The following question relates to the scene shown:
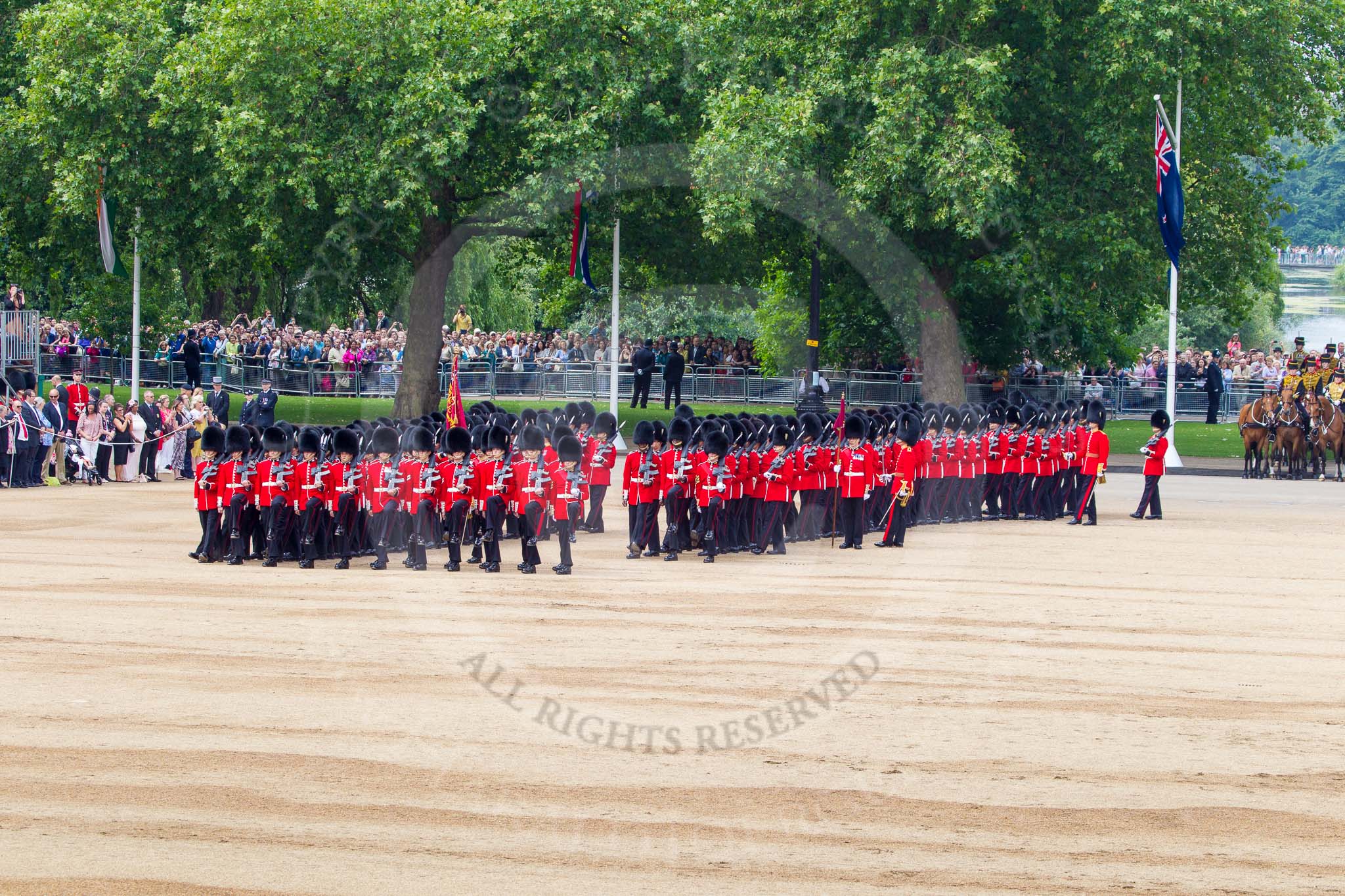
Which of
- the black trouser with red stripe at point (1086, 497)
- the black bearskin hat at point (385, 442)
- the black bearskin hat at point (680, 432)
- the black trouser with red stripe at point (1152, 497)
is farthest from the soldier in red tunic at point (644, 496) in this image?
the black trouser with red stripe at point (1152, 497)

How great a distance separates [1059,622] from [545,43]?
2032 centimetres

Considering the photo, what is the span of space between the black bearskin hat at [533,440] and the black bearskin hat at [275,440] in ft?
8.00

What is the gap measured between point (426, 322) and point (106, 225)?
6.41 metres

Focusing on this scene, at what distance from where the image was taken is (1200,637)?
1315 centimetres

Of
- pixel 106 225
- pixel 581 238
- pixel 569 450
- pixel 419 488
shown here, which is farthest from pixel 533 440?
pixel 106 225

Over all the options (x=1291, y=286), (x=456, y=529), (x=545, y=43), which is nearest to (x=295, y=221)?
(x=545, y=43)

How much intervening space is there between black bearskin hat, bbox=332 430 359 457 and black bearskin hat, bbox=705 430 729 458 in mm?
3696

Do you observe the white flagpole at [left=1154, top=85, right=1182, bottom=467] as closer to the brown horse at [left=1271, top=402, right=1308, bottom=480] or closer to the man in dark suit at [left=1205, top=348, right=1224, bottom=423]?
the brown horse at [left=1271, top=402, right=1308, bottom=480]

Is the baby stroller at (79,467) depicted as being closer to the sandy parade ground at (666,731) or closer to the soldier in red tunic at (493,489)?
the sandy parade ground at (666,731)

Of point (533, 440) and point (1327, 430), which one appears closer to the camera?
point (533, 440)

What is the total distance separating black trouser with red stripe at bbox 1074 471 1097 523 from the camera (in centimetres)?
2189

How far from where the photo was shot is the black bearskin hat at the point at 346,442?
1722 centimetres

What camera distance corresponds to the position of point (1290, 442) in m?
29.8

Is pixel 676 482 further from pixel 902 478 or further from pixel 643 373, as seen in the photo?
pixel 643 373
